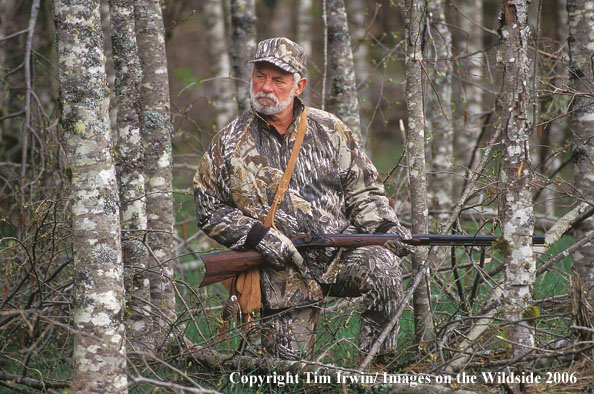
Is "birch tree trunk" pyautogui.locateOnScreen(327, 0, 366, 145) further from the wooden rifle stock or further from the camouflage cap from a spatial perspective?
the wooden rifle stock

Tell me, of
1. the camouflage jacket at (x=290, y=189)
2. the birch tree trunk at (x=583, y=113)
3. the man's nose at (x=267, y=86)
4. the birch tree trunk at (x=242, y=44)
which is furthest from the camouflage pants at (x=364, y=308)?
the birch tree trunk at (x=242, y=44)

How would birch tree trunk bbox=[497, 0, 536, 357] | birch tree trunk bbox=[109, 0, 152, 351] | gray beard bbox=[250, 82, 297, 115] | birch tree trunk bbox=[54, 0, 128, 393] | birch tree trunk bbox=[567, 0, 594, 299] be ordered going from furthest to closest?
birch tree trunk bbox=[567, 0, 594, 299]
birch tree trunk bbox=[109, 0, 152, 351]
gray beard bbox=[250, 82, 297, 115]
birch tree trunk bbox=[497, 0, 536, 357]
birch tree trunk bbox=[54, 0, 128, 393]

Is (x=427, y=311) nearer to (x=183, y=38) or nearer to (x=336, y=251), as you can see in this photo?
(x=336, y=251)

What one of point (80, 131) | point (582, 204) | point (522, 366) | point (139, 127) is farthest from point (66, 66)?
point (582, 204)

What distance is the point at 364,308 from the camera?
5.14 m

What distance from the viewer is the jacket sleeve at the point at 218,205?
507 cm

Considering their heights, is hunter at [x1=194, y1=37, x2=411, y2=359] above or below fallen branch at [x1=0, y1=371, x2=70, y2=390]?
above

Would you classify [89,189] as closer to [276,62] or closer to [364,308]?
[276,62]

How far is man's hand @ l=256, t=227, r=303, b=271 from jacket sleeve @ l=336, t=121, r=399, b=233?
25.3 inches

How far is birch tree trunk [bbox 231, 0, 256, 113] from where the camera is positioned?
9.01m

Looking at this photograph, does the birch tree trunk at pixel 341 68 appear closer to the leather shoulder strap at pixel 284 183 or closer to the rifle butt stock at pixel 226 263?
the leather shoulder strap at pixel 284 183

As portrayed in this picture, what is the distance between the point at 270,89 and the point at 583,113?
2561 millimetres

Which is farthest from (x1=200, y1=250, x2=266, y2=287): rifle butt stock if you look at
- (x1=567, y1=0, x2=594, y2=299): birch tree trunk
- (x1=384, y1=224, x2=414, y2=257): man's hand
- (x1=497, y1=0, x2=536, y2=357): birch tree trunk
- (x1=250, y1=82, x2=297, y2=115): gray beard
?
(x1=567, y1=0, x2=594, y2=299): birch tree trunk

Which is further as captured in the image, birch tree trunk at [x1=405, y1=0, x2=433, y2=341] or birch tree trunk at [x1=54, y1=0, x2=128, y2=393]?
birch tree trunk at [x1=405, y1=0, x2=433, y2=341]
